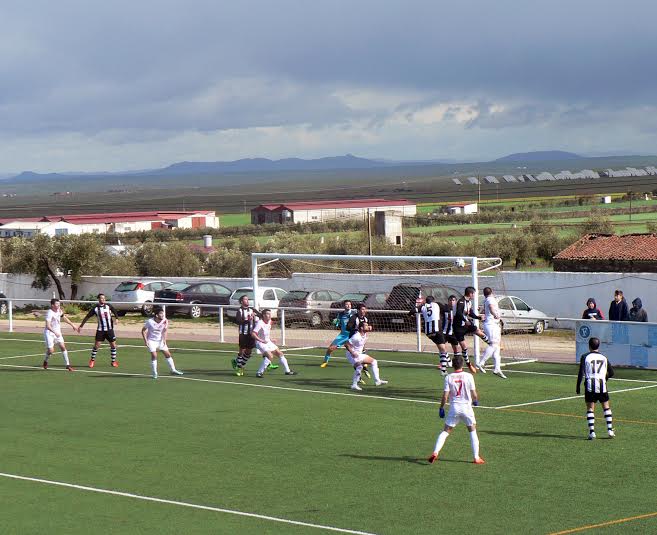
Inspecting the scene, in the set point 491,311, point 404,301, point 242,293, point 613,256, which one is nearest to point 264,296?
point 242,293

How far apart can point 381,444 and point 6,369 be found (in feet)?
49.1

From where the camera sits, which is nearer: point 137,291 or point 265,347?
point 265,347

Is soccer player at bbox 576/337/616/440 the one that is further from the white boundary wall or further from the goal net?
the white boundary wall

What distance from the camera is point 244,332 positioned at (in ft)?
89.0

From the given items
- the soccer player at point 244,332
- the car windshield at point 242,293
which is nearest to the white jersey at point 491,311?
the soccer player at point 244,332

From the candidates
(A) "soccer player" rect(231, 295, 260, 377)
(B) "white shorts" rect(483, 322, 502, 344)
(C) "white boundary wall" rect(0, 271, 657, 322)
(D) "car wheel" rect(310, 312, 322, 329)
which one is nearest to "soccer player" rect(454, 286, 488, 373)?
(B) "white shorts" rect(483, 322, 502, 344)

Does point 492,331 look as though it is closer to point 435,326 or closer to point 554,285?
point 435,326

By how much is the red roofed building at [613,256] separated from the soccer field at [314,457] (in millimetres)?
19119

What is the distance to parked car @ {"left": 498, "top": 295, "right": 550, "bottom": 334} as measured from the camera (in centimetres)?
3725

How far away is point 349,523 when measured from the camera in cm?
1381

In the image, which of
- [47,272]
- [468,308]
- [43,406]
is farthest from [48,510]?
[47,272]

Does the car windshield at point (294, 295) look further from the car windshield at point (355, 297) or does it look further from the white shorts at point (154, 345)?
the white shorts at point (154, 345)

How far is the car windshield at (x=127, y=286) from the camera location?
1915 inches

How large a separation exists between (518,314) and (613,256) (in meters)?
7.88
